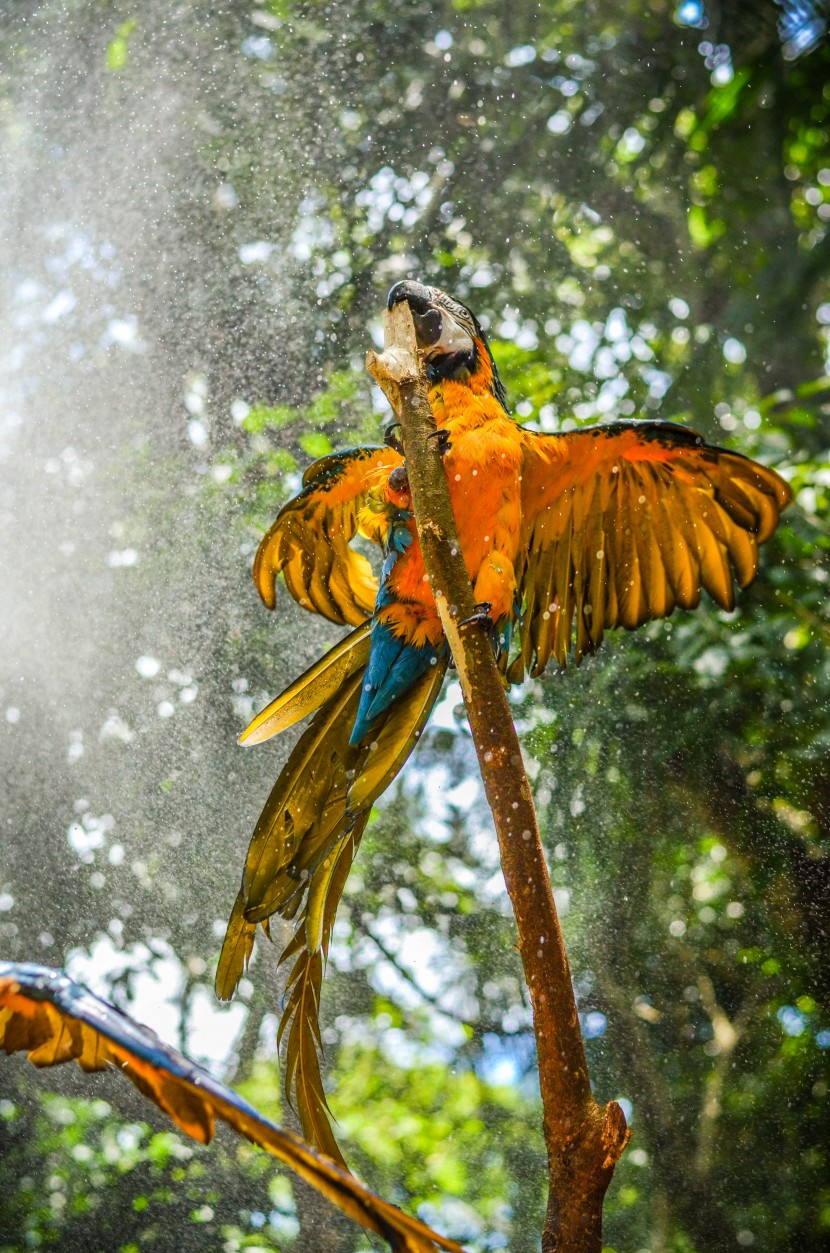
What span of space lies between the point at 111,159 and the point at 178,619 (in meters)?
1.57

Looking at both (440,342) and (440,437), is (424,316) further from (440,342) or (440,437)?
(440,437)

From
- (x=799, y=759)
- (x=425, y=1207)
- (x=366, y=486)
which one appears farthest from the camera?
(x=799, y=759)

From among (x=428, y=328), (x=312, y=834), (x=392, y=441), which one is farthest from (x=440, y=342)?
(x=312, y=834)

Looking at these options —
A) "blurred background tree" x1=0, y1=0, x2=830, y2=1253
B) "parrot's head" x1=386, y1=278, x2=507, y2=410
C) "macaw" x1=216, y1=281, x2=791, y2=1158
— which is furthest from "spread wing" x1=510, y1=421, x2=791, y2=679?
"blurred background tree" x1=0, y1=0, x2=830, y2=1253

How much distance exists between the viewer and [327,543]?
5.65 feet

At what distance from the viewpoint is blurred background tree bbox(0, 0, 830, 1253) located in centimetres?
228

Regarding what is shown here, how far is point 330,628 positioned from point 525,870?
171 cm

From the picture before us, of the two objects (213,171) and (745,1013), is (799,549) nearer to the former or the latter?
(745,1013)

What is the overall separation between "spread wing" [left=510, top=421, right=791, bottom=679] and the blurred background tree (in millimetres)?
974

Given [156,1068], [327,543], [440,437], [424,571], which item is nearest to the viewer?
[156,1068]

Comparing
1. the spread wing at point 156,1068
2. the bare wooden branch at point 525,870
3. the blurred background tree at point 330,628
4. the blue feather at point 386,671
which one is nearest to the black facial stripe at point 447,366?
the bare wooden branch at point 525,870

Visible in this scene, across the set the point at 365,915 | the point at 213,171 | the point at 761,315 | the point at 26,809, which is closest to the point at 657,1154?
the point at 365,915

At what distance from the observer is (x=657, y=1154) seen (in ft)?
7.48

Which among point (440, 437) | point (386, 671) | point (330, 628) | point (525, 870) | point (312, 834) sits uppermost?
point (330, 628)
